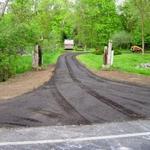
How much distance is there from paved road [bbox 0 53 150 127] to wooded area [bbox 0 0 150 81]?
9814mm

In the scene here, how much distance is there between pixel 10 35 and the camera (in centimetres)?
2427

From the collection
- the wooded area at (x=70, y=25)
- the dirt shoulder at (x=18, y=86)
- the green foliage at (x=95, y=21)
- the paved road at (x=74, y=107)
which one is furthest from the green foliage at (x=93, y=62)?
the green foliage at (x=95, y=21)

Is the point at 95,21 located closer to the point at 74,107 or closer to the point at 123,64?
the point at 123,64

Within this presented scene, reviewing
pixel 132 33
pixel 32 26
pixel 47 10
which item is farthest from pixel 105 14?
pixel 32 26

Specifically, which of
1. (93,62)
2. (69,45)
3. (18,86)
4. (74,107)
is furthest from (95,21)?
(74,107)

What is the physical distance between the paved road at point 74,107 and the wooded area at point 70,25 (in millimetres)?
9814

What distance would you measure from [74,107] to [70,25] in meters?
81.3

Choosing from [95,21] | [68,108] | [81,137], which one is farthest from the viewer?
[95,21]

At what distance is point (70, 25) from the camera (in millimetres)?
91812

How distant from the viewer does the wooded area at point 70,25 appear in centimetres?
2486

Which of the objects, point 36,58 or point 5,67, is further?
point 36,58

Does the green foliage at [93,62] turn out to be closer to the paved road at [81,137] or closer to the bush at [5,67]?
the bush at [5,67]

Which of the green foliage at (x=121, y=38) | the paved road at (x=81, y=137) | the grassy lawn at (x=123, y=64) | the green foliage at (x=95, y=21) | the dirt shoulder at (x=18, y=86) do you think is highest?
the green foliage at (x=95, y=21)

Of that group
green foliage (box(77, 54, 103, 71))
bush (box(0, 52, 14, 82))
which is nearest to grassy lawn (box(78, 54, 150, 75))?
green foliage (box(77, 54, 103, 71))
